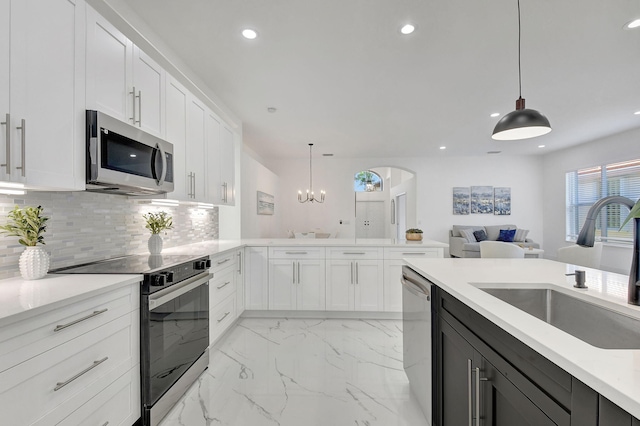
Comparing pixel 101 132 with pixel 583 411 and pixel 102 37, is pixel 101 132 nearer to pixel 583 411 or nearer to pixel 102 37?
pixel 102 37

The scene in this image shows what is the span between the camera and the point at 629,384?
0.56 meters

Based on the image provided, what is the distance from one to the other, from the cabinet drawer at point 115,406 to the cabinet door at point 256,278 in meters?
1.99

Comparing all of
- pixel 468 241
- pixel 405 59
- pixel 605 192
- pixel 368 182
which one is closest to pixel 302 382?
pixel 405 59

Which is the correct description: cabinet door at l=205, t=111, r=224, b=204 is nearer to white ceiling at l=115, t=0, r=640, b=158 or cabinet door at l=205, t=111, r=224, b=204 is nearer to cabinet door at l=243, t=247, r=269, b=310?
white ceiling at l=115, t=0, r=640, b=158

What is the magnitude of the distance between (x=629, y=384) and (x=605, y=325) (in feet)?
2.18

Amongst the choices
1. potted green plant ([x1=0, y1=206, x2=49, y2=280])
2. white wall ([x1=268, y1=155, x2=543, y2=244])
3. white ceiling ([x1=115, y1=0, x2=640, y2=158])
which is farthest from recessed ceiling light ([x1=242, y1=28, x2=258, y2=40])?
white wall ([x1=268, y1=155, x2=543, y2=244])

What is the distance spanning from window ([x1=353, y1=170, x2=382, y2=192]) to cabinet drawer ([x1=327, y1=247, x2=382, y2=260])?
891cm

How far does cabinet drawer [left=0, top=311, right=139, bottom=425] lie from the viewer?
3.27ft

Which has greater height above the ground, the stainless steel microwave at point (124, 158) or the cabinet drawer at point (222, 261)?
the stainless steel microwave at point (124, 158)

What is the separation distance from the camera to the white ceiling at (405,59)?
7.34ft

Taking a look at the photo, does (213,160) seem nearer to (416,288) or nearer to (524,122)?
(416,288)

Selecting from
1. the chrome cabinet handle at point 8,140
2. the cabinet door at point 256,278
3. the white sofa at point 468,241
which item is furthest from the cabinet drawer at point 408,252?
the white sofa at point 468,241

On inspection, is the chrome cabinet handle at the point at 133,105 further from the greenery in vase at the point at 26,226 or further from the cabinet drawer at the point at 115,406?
the cabinet drawer at the point at 115,406

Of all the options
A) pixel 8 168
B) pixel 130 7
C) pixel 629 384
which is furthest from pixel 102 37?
pixel 629 384
